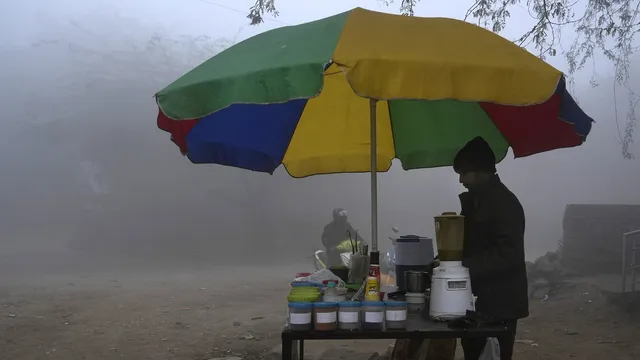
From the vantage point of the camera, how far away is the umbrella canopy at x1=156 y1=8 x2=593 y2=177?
202cm

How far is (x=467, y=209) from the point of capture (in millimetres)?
2711

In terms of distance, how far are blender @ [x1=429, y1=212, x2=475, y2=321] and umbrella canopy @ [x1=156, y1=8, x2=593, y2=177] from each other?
518mm

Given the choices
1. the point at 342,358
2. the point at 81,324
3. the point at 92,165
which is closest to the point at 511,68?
the point at 342,358

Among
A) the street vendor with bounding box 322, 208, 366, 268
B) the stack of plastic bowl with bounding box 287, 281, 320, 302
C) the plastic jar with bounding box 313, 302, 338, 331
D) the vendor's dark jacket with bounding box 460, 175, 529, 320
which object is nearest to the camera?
the plastic jar with bounding box 313, 302, 338, 331

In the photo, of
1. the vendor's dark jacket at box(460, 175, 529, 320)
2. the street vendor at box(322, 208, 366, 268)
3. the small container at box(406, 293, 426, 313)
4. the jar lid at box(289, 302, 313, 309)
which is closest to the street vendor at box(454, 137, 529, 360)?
the vendor's dark jacket at box(460, 175, 529, 320)

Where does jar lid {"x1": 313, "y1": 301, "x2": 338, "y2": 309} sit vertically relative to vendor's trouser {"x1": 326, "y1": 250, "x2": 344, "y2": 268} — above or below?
above

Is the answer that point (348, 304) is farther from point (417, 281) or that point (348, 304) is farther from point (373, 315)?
point (417, 281)

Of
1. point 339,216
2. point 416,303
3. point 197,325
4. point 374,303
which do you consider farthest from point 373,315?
point 339,216

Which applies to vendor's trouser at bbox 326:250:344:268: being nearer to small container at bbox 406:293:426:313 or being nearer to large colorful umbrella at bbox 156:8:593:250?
large colorful umbrella at bbox 156:8:593:250

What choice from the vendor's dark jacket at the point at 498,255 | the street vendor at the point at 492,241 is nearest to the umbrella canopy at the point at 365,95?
the street vendor at the point at 492,241

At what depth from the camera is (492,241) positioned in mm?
2564

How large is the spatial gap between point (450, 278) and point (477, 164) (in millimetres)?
601

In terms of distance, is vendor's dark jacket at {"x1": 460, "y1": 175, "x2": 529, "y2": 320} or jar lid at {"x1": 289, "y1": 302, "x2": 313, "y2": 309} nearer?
jar lid at {"x1": 289, "y1": 302, "x2": 313, "y2": 309}

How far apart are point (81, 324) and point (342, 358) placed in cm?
A: 370
